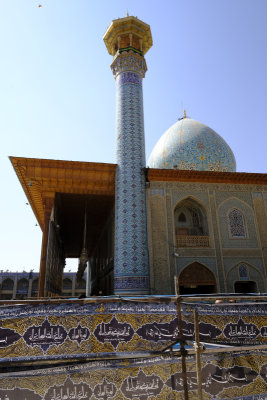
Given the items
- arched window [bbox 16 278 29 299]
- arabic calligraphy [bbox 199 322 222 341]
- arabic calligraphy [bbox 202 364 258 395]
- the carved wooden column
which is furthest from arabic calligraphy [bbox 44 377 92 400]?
arched window [bbox 16 278 29 299]

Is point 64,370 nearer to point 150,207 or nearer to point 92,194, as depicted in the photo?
point 150,207

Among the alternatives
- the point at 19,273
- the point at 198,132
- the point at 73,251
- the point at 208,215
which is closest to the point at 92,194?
the point at 208,215

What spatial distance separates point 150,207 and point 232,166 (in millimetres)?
6636

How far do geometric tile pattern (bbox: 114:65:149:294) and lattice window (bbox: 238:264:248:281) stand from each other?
3299mm

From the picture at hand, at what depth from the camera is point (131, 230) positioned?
10.4 meters

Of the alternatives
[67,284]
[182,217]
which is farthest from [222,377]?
[67,284]

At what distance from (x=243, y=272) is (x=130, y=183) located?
193 inches

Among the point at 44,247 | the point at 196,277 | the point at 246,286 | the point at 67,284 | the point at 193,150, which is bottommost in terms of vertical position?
the point at 246,286

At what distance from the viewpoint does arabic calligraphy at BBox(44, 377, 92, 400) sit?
3180mm

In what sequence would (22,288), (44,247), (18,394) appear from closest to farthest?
(18,394)
(44,247)
(22,288)

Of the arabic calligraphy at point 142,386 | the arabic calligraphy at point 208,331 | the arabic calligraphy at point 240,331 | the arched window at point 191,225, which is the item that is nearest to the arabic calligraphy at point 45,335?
the arabic calligraphy at point 142,386

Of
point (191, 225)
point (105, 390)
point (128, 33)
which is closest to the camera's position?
point (105, 390)

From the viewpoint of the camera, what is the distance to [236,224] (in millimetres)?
11492

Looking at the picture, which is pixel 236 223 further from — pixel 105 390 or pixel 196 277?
pixel 105 390
